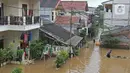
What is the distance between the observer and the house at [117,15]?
35.0 metres

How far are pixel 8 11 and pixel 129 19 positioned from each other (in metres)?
19.5

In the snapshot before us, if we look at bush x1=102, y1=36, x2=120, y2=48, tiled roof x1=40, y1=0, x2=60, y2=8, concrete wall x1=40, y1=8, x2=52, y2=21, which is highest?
tiled roof x1=40, y1=0, x2=60, y2=8

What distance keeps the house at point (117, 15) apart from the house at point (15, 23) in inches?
610

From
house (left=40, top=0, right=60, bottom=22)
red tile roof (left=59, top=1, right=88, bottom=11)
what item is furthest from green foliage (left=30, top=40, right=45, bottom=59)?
red tile roof (left=59, top=1, right=88, bottom=11)

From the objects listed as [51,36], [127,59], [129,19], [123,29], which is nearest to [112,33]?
[123,29]

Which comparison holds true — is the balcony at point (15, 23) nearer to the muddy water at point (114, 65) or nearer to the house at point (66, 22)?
the muddy water at point (114, 65)

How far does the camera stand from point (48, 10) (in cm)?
3384

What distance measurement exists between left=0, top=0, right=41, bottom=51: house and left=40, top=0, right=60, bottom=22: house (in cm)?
1082

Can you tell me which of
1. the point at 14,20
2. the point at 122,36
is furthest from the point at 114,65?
the point at 122,36

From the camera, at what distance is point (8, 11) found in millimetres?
20203

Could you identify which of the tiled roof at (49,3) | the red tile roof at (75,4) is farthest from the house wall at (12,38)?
the red tile roof at (75,4)

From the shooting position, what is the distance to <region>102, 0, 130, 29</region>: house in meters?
35.0

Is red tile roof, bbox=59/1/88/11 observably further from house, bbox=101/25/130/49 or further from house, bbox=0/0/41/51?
house, bbox=0/0/41/51

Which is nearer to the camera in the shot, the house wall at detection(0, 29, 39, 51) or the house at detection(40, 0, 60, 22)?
the house wall at detection(0, 29, 39, 51)
